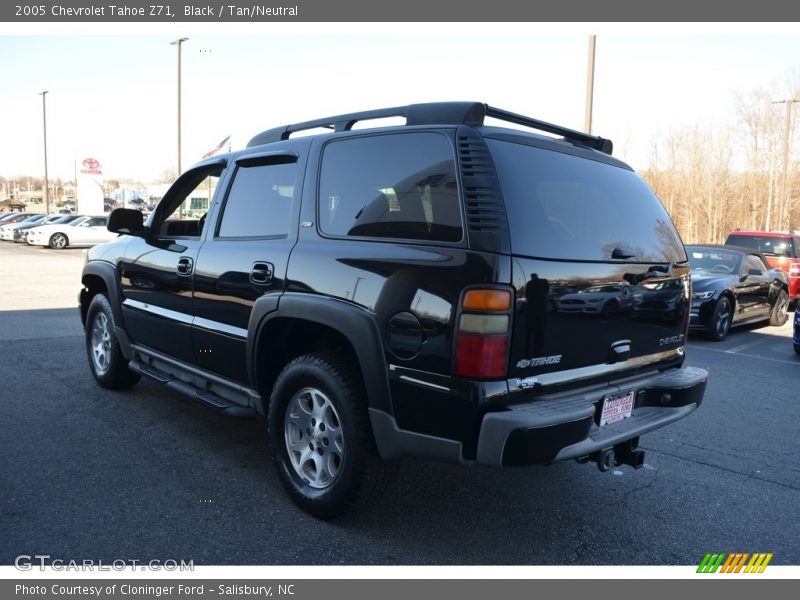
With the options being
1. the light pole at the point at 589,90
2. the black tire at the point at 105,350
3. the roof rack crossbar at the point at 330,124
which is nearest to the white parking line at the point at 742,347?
the light pole at the point at 589,90

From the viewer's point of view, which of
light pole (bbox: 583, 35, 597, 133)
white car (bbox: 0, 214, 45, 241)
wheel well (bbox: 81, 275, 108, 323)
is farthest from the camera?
white car (bbox: 0, 214, 45, 241)

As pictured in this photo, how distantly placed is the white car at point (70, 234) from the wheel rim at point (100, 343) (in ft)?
74.4

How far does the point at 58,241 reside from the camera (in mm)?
27234

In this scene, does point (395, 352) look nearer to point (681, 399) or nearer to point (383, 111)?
point (383, 111)

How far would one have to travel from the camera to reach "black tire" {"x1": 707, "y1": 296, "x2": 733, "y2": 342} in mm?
9391

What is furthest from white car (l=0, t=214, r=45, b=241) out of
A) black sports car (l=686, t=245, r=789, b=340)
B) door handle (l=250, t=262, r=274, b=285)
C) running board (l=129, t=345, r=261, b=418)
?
door handle (l=250, t=262, r=274, b=285)

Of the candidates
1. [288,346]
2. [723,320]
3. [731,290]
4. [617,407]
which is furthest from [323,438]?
[731,290]

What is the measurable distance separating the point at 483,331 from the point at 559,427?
1.73 ft

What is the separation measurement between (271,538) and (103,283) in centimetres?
355

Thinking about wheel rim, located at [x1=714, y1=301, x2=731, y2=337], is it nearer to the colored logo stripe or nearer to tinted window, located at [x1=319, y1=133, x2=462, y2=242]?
the colored logo stripe

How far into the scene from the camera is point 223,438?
472cm

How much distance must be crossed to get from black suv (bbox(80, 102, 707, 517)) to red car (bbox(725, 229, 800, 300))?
1067cm

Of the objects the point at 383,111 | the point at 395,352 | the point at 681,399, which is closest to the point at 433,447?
the point at 395,352

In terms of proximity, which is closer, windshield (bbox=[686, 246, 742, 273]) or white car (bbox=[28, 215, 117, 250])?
windshield (bbox=[686, 246, 742, 273])
